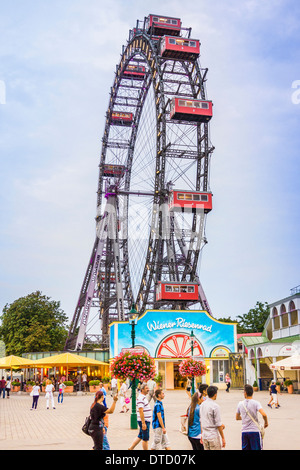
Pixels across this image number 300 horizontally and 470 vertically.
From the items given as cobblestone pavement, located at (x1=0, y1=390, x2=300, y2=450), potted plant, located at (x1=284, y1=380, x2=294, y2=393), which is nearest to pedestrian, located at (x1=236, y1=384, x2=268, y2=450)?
cobblestone pavement, located at (x1=0, y1=390, x2=300, y2=450)

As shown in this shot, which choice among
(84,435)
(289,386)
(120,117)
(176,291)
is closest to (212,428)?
(84,435)

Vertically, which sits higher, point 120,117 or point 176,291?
point 120,117

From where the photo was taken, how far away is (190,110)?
165 ft

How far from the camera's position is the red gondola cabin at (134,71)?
59281 mm

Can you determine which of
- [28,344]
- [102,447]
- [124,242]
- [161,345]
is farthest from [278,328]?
[102,447]

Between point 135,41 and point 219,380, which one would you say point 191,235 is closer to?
point 219,380

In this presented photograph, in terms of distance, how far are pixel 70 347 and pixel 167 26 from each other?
38.7 m

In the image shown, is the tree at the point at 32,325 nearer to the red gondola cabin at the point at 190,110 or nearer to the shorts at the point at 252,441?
the red gondola cabin at the point at 190,110

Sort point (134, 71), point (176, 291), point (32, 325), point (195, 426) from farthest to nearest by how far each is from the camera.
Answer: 1. point (32, 325)
2. point (134, 71)
3. point (176, 291)
4. point (195, 426)

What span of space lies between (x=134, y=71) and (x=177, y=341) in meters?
29.6

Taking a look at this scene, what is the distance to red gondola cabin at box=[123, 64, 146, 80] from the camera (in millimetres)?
59281

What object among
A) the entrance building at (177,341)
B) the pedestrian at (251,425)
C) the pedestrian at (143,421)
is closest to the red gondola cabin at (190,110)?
the entrance building at (177,341)

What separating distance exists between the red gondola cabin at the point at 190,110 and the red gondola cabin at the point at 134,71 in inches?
442

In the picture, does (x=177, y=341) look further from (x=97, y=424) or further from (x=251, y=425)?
(x=251, y=425)
